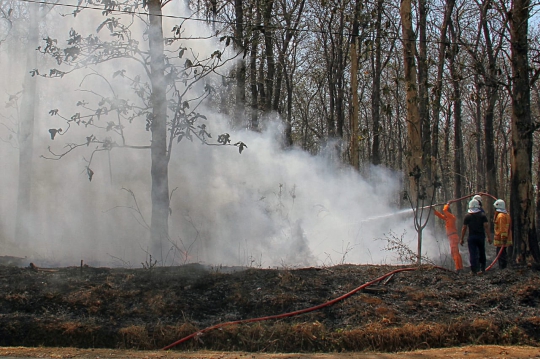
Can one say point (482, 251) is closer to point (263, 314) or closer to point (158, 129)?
point (263, 314)

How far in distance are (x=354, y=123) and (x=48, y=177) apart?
12.1 metres

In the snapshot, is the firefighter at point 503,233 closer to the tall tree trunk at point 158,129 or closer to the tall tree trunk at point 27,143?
the tall tree trunk at point 158,129

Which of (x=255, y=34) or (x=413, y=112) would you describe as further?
(x=255, y=34)

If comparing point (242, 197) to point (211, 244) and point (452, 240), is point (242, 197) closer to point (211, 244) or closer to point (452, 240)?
point (211, 244)

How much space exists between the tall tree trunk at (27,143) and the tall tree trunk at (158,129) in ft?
11.9

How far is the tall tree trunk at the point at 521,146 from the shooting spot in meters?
9.18

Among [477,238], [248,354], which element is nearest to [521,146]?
[477,238]

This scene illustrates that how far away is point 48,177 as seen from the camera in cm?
1246

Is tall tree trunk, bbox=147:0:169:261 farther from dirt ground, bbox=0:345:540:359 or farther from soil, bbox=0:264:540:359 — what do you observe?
dirt ground, bbox=0:345:540:359

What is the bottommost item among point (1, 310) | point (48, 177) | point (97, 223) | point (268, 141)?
point (1, 310)

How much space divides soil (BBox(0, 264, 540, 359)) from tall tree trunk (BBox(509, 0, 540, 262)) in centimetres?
110

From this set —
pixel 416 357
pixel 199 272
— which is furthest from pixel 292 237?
pixel 416 357

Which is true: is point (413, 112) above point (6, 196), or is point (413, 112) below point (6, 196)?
above

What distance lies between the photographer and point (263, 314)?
6.82 metres
